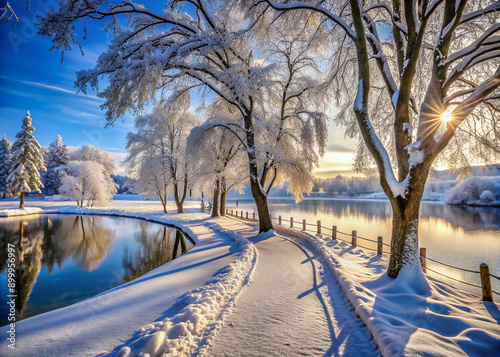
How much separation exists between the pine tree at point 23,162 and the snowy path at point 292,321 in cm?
3629

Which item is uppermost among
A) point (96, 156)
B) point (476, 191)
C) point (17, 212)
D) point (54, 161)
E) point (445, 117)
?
point (96, 156)

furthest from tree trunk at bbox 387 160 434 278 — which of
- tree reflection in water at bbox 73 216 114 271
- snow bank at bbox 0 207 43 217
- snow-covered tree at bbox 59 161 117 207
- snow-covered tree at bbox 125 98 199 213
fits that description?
snow-covered tree at bbox 59 161 117 207

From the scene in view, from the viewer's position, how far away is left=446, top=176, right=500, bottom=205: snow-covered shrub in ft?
147

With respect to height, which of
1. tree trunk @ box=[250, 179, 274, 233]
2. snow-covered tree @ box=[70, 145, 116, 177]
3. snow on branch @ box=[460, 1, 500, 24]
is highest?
snow-covered tree @ box=[70, 145, 116, 177]

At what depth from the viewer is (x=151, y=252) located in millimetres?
11305

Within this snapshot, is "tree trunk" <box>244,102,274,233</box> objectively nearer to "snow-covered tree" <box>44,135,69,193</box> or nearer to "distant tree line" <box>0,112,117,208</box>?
"distant tree line" <box>0,112,117,208</box>

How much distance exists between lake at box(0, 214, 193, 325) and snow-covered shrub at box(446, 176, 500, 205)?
59967mm

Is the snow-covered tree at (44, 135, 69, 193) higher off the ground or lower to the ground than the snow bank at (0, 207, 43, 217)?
higher

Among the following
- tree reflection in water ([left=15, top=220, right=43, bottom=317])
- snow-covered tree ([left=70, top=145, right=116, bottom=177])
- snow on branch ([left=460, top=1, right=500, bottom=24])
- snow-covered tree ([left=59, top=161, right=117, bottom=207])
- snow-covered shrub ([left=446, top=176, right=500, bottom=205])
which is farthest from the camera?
snow-covered tree ([left=70, top=145, right=116, bottom=177])

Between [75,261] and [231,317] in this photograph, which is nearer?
[231,317]

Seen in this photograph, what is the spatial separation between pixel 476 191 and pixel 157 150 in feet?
206

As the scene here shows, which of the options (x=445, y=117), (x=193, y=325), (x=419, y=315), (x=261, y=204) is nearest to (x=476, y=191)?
(x=261, y=204)

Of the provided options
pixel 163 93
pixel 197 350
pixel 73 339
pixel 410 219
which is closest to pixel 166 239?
pixel 163 93

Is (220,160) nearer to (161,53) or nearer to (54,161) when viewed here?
(161,53)
